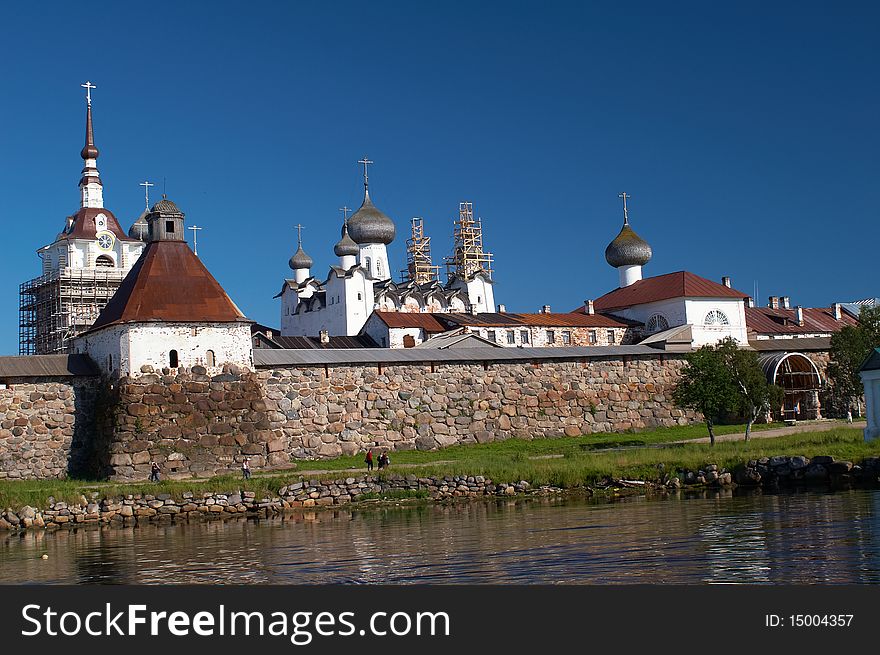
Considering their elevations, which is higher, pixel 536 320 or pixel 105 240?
pixel 105 240

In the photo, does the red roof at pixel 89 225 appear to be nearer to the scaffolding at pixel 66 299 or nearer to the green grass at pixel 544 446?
the scaffolding at pixel 66 299

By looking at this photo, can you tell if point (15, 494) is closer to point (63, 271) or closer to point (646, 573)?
point (646, 573)

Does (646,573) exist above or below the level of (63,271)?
below

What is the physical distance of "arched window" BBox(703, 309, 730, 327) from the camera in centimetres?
4147

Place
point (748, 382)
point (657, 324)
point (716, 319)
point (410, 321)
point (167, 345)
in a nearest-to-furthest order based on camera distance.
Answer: point (167, 345) < point (748, 382) < point (410, 321) < point (716, 319) < point (657, 324)

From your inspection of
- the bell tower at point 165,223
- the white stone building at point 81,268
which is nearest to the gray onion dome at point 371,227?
the white stone building at point 81,268

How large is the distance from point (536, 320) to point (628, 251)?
29.9 ft

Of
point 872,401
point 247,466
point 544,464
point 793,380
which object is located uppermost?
point 793,380

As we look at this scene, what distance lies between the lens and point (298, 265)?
186ft

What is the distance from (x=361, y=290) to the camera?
4884 cm

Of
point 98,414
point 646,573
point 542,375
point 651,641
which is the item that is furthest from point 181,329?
point 651,641

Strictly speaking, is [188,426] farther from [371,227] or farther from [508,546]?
[371,227]

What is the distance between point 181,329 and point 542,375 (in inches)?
380

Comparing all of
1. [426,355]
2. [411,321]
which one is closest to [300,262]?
[411,321]
